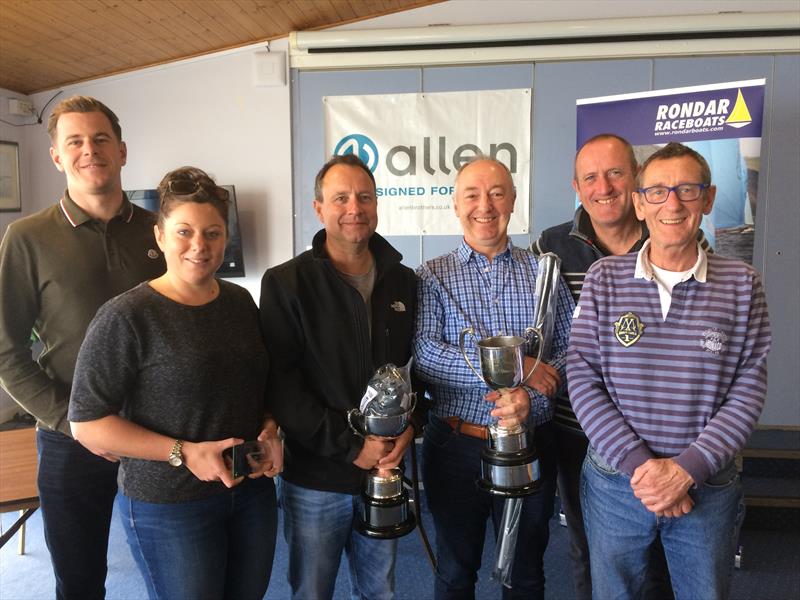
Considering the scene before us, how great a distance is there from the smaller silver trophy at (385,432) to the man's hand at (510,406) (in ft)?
0.79

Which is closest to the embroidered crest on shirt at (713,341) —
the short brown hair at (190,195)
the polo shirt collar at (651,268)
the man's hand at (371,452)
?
the polo shirt collar at (651,268)

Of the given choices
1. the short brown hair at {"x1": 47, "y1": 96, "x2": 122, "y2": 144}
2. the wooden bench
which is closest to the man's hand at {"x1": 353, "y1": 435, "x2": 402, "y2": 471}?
the short brown hair at {"x1": 47, "y1": 96, "x2": 122, "y2": 144}

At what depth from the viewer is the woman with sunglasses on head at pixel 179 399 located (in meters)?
1.32

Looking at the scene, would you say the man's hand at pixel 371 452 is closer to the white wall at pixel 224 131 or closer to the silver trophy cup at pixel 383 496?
the silver trophy cup at pixel 383 496

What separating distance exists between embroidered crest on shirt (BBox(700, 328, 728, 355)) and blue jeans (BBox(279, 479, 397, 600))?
39.3 inches

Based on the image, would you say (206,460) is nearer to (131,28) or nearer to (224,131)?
(131,28)

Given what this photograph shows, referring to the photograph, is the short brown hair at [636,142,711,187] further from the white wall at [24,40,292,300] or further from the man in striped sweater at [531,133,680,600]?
the white wall at [24,40,292,300]

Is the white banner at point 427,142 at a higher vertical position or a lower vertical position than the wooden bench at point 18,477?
higher

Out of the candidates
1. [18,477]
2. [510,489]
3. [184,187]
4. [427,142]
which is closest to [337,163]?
[184,187]

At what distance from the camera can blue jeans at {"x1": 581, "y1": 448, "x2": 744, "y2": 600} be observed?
1.51 m

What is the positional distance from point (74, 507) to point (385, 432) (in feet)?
3.26

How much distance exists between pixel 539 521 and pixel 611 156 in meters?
1.19

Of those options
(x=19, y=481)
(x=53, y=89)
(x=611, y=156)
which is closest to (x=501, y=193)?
(x=611, y=156)

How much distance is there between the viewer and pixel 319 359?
160 cm
